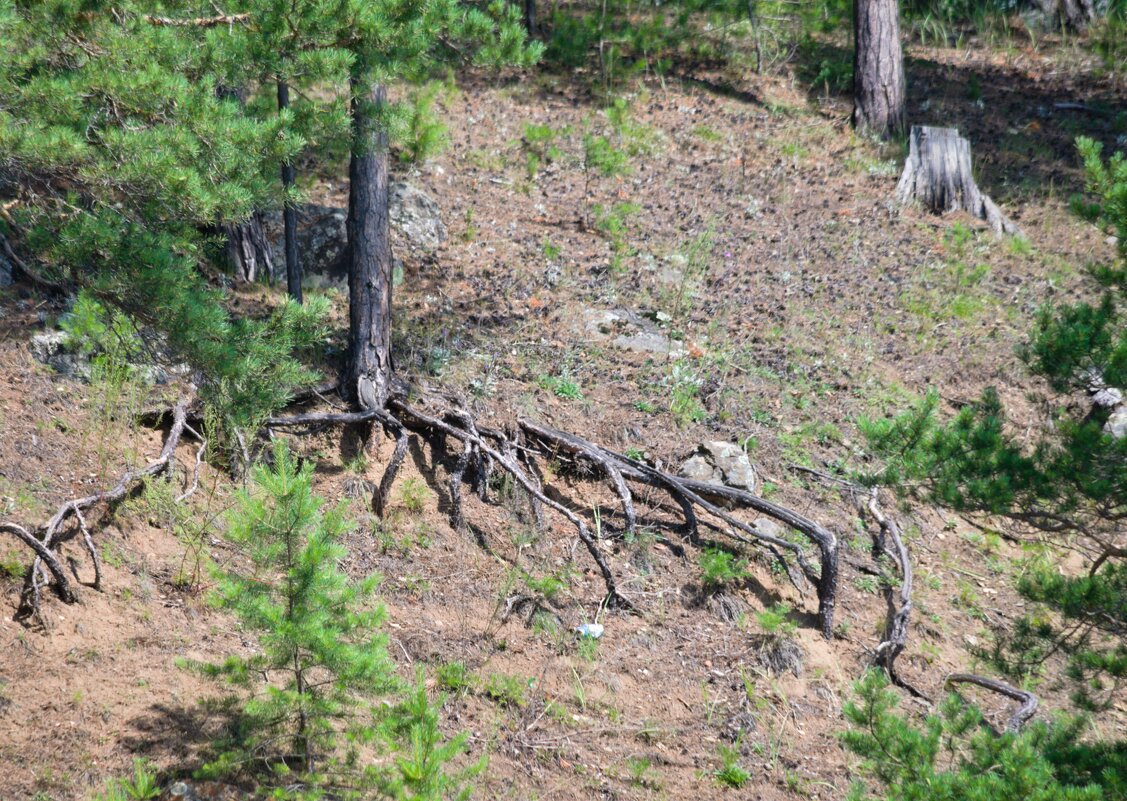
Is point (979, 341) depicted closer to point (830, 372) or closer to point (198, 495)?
point (830, 372)

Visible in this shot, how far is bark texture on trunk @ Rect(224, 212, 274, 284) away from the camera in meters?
7.18

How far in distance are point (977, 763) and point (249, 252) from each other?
19.2ft

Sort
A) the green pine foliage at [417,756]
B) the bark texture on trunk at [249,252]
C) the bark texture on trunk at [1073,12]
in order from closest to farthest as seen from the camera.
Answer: the green pine foliage at [417,756] → the bark texture on trunk at [249,252] → the bark texture on trunk at [1073,12]

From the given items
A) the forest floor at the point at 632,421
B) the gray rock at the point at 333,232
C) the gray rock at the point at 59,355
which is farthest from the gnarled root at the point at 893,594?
the gray rock at the point at 59,355

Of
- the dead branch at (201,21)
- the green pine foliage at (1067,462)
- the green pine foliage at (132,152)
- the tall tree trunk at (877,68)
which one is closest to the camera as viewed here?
the green pine foliage at (132,152)

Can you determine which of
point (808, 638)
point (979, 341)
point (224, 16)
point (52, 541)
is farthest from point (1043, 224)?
point (52, 541)

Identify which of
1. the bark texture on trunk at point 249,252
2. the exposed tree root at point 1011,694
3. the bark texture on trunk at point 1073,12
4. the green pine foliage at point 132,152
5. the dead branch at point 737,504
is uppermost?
the bark texture on trunk at point 1073,12

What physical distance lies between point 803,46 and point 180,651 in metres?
11.7

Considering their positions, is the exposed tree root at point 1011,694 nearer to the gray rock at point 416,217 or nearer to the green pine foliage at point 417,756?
the green pine foliage at point 417,756

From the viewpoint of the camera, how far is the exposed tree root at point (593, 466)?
5992 mm

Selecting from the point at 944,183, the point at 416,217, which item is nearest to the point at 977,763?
the point at 416,217

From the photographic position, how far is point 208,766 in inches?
137

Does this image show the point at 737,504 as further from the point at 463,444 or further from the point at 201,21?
the point at 201,21

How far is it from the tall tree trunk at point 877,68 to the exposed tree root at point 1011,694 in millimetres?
7424
